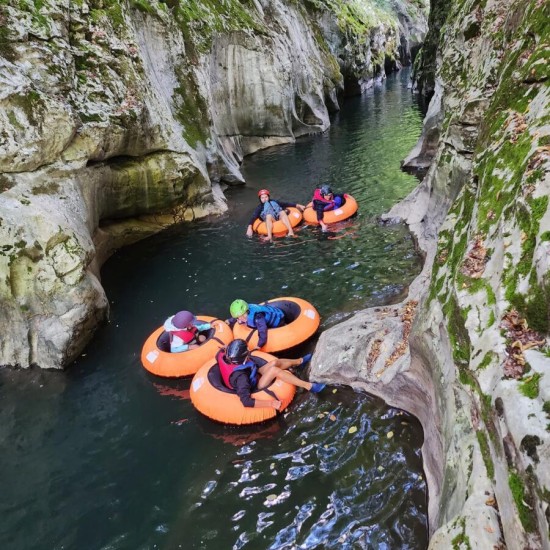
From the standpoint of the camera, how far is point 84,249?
32.6 ft

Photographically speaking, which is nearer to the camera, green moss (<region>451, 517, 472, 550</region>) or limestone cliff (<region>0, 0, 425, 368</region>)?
green moss (<region>451, 517, 472, 550</region>)

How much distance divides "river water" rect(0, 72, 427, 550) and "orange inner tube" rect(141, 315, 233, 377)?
0.78ft

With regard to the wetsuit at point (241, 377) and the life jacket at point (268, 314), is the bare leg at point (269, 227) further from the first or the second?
the wetsuit at point (241, 377)

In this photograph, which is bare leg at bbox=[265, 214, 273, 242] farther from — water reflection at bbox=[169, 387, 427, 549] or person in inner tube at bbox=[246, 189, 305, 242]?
water reflection at bbox=[169, 387, 427, 549]

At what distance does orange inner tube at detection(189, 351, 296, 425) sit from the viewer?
279 inches

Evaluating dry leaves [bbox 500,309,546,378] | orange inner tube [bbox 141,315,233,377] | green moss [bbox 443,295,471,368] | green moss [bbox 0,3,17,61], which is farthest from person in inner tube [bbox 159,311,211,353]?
green moss [bbox 0,3,17,61]

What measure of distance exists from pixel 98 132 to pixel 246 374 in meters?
7.59

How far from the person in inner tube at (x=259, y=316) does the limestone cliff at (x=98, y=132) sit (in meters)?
3.44

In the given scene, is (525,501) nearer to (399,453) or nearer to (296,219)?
(399,453)

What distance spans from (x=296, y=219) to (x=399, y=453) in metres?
9.64

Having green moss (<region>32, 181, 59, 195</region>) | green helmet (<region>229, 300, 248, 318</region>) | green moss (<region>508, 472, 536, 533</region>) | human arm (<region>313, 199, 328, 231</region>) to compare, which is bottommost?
human arm (<region>313, 199, 328, 231</region>)

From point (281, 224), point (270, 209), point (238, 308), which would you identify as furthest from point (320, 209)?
point (238, 308)

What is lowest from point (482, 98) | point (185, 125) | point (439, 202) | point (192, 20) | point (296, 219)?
point (296, 219)

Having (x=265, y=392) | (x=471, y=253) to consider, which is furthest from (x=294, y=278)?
(x=471, y=253)
